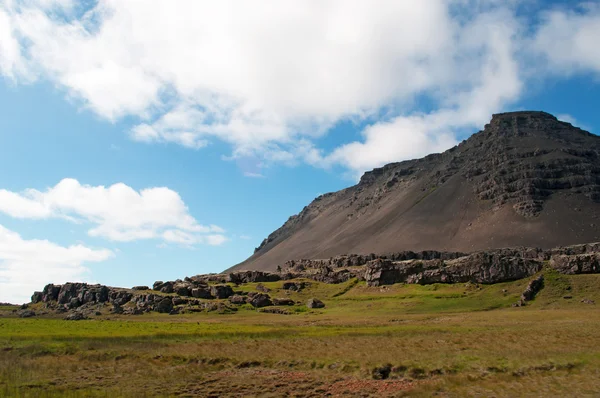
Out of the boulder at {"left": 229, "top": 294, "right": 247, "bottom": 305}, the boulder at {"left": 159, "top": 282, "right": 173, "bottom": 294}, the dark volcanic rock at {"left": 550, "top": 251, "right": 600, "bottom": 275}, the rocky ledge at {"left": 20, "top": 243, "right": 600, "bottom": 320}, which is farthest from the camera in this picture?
the boulder at {"left": 159, "top": 282, "right": 173, "bottom": 294}

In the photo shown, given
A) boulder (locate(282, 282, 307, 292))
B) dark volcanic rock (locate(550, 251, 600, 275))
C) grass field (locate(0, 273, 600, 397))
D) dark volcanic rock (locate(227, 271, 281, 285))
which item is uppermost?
dark volcanic rock (locate(227, 271, 281, 285))

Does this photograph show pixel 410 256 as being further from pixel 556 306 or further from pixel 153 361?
pixel 153 361

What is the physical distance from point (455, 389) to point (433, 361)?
6368mm

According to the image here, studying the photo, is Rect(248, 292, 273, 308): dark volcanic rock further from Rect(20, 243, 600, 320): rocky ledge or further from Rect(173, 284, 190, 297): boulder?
Rect(173, 284, 190, 297): boulder

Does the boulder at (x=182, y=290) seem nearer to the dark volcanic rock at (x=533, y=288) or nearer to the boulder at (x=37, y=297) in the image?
the boulder at (x=37, y=297)

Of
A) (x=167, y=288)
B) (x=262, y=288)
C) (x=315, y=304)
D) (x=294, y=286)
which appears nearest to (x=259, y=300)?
(x=315, y=304)

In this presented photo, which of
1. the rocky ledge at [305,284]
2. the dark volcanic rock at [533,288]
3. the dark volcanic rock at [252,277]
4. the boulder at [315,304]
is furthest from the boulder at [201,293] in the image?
the dark volcanic rock at [533,288]

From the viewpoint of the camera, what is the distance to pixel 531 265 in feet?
330

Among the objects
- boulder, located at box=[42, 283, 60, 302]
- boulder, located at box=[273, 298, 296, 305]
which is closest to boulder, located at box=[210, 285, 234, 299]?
boulder, located at box=[273, 298, 296, 305]

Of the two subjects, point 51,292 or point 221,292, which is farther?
point 51,292

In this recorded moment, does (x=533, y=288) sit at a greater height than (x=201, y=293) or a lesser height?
lesser

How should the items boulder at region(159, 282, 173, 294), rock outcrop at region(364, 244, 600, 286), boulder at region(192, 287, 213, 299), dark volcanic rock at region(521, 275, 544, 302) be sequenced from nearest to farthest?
dark volcanic rock at region(521, 275, 544, 302) < rock outcrop at region(364, 244, 600, 286) < boulder at region(192, 287, 213, 299) < boulder at region(159, 282, 173, 294)

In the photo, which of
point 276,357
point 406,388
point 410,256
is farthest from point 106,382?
point 410,256

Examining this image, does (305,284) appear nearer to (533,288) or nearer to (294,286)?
(294,286)
